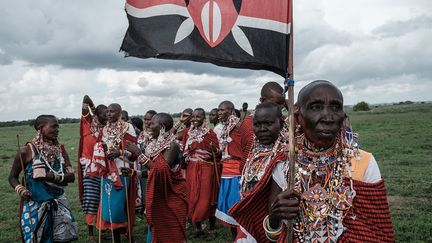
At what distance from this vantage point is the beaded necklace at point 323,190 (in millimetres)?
2279

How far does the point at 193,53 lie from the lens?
10.4 feet

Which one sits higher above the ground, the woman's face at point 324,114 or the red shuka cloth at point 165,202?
the woman's face at point 324,114

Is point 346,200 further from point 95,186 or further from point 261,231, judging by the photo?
point 95,186

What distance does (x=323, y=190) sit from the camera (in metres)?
2.32

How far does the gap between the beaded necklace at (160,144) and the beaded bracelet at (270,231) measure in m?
3.24

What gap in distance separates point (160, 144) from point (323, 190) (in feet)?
12.0

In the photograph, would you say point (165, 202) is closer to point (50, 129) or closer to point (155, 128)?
point (155, 128)

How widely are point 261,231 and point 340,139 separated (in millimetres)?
854

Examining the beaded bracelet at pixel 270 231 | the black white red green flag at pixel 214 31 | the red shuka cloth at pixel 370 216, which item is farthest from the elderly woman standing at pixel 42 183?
the red shuka cloth at pixel 370 216

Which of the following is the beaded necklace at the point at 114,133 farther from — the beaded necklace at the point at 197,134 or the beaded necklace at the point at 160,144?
the beaded necklace at the point at 197,134

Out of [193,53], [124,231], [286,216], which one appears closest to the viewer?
[286,216]

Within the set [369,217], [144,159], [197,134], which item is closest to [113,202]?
[144,159]

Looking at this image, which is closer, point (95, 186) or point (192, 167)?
point (95, 186)

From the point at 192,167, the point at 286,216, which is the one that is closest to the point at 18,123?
the point at 192,167
